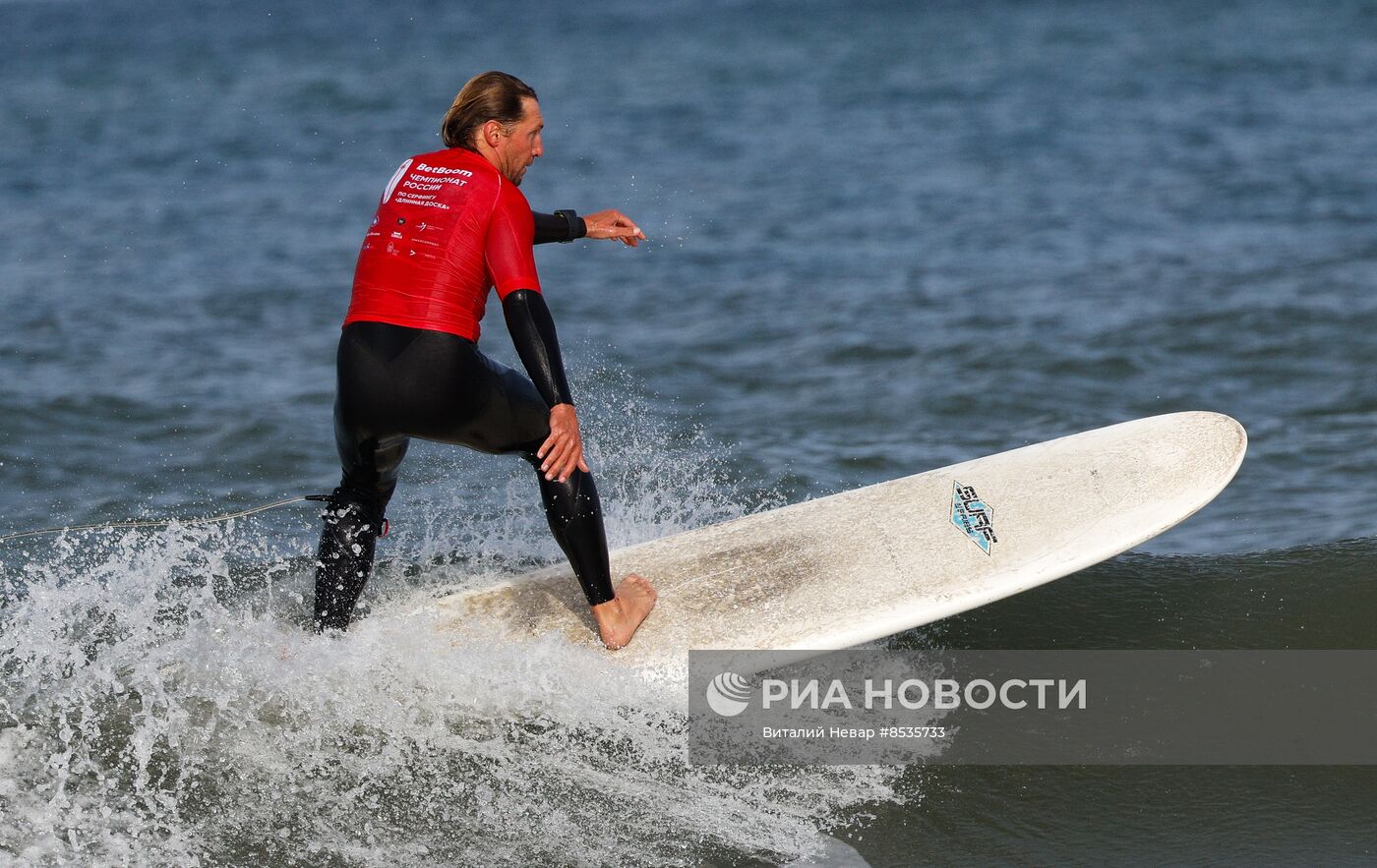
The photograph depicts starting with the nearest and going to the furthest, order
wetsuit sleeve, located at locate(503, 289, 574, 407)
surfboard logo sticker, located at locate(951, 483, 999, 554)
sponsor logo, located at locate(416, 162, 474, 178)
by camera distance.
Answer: wetsuit sleeve, located at locate(503, 289, 574, 407)
sponsor logo, located at locate(416, 162, 474, 178)
surfboard logo sticker, located at locate(951, 483, 999, 554)

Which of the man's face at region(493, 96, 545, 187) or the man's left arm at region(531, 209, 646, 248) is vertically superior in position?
the man's face at region(493, 96, 545, 187)

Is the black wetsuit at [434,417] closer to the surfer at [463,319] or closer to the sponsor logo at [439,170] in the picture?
the surfer at [463,319]

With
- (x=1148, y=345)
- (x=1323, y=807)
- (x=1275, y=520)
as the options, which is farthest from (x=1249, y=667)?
(x=1148, y=345)

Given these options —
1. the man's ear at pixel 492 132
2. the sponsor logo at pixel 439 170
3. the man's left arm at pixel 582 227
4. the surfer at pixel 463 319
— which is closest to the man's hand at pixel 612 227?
the man's left arm at pixel 582 227

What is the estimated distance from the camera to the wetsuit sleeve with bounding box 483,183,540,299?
3611mm

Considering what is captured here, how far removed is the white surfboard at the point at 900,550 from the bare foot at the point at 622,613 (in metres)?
0.04

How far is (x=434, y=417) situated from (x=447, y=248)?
0.48 meters

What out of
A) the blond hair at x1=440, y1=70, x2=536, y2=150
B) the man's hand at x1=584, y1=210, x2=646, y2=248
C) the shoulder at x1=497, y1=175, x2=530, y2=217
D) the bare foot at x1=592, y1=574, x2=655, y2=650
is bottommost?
the bare foot at x1=592, y1=574, x2=655, y2=650

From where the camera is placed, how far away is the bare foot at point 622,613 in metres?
4.09

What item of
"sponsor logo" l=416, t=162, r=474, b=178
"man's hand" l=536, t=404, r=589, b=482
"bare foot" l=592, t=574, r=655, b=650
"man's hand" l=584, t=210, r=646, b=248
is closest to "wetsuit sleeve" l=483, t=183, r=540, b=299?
"sponsor logo" l=416, t=162, r=474, b=178

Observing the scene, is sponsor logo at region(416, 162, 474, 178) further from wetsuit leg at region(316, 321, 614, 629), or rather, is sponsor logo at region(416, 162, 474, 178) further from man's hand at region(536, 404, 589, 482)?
man's hand at region(536, 404, 589, 482)

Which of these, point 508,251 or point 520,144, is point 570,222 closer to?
point 520,144

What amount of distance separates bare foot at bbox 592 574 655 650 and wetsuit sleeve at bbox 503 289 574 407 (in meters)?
0.81

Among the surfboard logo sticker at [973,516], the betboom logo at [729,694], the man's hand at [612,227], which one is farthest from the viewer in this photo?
the surfboard logo sticker at [973,516]
